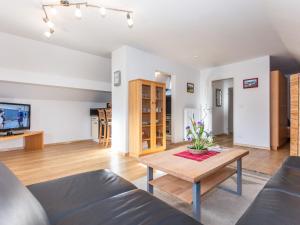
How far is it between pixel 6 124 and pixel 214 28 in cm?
483

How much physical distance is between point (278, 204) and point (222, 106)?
21.1ft

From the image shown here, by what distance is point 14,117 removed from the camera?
4047 mm

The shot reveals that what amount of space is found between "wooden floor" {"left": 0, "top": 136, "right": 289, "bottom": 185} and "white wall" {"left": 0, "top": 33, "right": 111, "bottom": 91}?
163cm

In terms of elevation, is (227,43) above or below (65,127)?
above

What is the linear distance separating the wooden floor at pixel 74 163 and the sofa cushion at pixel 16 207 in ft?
5.89

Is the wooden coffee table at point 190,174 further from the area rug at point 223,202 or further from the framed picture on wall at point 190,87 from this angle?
the framed picture on wall at point 190,87

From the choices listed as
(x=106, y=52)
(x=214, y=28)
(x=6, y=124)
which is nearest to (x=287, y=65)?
(x=214, y=28)

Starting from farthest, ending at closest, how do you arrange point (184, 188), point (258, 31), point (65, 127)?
point (65, 127) < point (258, 31) < point (184, 188)

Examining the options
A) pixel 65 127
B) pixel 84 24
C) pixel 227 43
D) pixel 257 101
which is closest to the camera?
pixel 84 24

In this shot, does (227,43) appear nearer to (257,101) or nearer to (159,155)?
(257,101)

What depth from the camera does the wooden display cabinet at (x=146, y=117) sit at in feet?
12.1

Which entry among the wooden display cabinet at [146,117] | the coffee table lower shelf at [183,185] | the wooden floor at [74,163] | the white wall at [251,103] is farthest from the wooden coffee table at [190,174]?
the white wall at [251,103]

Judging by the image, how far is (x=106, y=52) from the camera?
423 cm

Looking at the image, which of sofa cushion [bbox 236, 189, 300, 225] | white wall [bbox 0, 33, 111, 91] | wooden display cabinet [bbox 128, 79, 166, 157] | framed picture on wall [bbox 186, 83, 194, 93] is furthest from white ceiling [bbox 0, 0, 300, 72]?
sofa cushion [bbox 236, 189, 300, 225]
